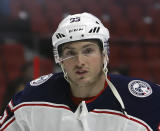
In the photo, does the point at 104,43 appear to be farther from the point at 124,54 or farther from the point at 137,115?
the point at 124,54

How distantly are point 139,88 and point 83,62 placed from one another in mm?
325

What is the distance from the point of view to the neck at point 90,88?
1796 millimetres

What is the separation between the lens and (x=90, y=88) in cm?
181

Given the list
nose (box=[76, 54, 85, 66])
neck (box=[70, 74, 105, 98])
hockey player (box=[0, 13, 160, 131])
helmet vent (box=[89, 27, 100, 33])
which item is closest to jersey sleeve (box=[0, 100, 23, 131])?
hockey player (box=[0, 13, 160, 131])

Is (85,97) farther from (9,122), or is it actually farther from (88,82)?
(9,122)

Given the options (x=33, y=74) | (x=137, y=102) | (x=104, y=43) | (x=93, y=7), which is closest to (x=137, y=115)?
(x=137, y=102)

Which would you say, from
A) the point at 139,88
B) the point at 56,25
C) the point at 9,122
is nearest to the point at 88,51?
the point at 139,88

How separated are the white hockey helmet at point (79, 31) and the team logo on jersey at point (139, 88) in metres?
0.23

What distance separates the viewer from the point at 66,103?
1.84 metres

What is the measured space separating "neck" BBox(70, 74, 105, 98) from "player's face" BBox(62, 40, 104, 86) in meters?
0.02

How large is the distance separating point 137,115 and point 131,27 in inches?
201

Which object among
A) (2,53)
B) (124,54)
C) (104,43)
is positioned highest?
(104,43)

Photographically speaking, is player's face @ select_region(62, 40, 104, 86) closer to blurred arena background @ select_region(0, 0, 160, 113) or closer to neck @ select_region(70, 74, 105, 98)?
neck @ select_region(70, 74, 105, 98)

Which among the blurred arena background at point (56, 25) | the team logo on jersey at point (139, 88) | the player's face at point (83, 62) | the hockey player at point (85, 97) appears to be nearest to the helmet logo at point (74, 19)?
the hockey player at point (85, 97)
